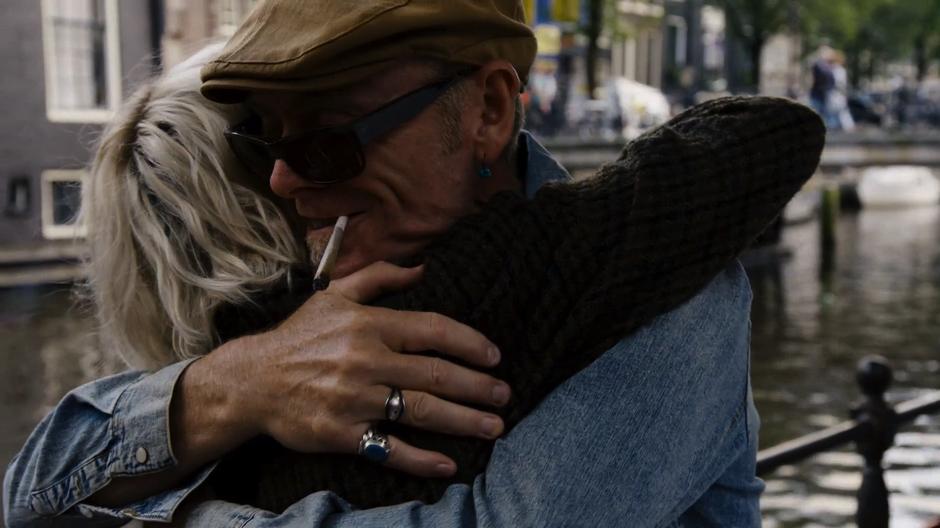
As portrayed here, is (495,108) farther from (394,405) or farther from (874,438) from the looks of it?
(874,438)

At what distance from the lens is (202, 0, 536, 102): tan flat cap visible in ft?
4.77

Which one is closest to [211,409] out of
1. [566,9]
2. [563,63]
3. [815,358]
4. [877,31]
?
[815,358]

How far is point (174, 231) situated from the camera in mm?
1705

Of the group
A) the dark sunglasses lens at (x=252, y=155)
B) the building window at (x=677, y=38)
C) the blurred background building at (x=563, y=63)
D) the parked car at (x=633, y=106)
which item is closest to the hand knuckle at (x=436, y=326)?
the dark sunglasses lens at (x=252, y=155)

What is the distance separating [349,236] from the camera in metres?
A: 1.64

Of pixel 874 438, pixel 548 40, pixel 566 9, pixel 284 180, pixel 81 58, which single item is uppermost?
pixel 548 40

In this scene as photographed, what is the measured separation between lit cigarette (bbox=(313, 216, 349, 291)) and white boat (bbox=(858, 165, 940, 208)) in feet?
83.0

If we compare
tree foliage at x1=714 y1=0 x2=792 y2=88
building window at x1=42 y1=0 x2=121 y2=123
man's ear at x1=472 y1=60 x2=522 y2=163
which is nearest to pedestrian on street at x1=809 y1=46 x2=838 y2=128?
tree foliage at x1=714 y1=0 x2=792 y2=88

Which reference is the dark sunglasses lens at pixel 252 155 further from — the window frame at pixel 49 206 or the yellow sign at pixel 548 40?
the yellow sign at pixel 548 40

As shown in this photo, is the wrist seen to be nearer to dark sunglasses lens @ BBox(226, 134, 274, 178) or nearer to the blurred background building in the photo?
dark sunglasses lens @ BBox(226, 134, 274, 178)

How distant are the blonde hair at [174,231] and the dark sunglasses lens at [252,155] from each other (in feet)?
0.12

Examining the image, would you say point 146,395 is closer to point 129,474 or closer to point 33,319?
point 129,474

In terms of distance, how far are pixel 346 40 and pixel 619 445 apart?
58 cm

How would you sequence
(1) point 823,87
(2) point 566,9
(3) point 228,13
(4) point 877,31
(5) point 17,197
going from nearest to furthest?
(2) point 566,9
(5) point 17,197
(3) point 228,13
(1) point 823,87
(4) point 877,31
